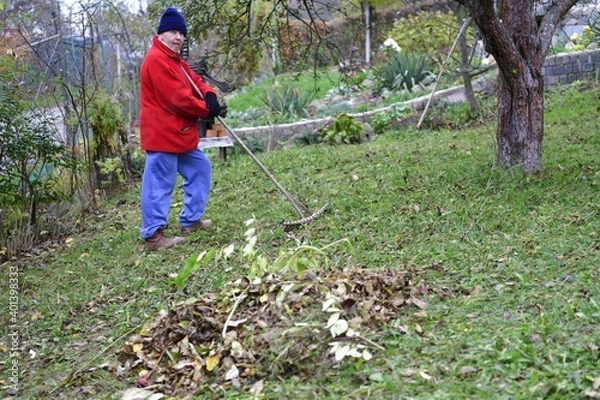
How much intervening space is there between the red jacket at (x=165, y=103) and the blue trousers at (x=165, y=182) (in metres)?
0.13

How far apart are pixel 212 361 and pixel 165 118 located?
2917 millimetres

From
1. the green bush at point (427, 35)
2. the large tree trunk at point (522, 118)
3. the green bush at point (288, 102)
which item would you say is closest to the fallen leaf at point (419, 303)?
the large tree trunk at point (522, 118)

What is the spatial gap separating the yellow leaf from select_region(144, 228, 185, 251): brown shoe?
8.90 feet

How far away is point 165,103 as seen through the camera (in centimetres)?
600

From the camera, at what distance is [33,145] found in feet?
22.3

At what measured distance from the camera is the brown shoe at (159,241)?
616cm

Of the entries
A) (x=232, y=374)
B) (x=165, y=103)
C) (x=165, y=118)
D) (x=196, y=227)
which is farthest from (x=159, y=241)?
(x=232, y=374)

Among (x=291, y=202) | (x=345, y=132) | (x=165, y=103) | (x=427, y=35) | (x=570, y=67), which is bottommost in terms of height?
(x=291, y=202)

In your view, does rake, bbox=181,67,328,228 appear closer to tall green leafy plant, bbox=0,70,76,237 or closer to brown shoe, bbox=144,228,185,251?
brown shoe, bbox=144,228,185,251

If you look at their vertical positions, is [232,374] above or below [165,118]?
below

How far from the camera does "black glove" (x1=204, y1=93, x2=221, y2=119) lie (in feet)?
20.0

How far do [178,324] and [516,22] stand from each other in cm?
397

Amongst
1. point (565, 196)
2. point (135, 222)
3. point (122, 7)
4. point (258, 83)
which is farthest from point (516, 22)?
point (258, 83)

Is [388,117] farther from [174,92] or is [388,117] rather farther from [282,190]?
[174,92]
